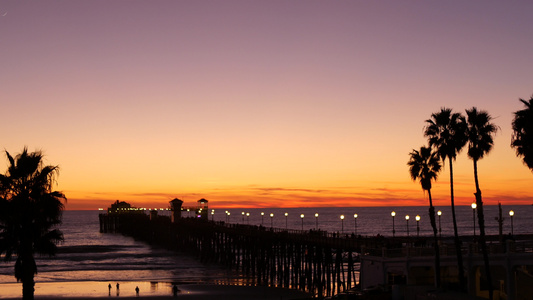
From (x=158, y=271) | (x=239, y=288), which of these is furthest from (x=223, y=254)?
(x=239, y=288)

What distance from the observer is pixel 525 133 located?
23.1 m

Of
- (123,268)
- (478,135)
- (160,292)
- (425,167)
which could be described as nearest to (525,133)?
(478,135)

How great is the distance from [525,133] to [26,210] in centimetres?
1817

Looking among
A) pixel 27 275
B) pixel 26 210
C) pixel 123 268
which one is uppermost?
pixel 26 210

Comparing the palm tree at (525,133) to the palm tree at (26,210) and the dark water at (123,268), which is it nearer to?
the palm tree at (26,210)

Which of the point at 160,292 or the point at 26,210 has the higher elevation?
the point at 26,210

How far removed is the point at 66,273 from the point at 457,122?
5501cm

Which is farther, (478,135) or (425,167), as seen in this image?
(425,167)

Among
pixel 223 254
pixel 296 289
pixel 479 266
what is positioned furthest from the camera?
pixel 223 254

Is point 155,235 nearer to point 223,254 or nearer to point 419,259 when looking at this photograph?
point 223,254

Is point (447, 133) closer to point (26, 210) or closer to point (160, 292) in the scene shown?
point (26, 210)

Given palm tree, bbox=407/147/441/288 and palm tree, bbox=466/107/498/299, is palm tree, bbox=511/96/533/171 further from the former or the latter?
palm tree, bbox=407/147/441/288

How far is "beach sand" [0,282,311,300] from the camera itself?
50969 millimetres

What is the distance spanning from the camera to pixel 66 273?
72438 mm
